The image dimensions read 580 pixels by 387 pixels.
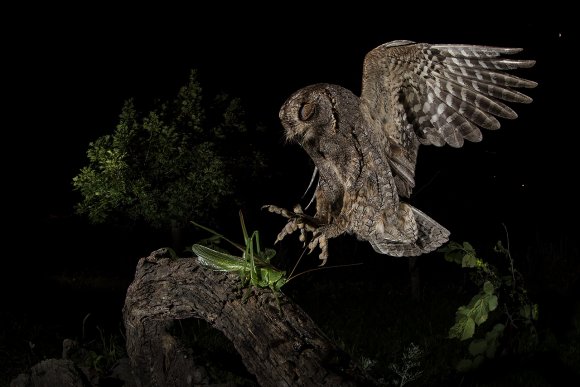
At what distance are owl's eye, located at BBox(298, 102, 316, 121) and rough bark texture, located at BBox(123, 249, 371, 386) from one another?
717mm

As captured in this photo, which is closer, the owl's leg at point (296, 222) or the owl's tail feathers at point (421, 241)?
the owl's leg at point (296, 222)

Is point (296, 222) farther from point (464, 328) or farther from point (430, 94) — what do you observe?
point (464, 328)

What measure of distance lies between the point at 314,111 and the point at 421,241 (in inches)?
27.6

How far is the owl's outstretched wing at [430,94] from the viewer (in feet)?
9.09

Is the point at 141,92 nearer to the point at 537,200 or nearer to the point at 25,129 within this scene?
the point at 25,129

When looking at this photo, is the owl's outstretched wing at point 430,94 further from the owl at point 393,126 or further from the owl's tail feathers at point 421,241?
the owl's tail feathers at point 421,241

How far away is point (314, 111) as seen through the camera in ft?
8.71

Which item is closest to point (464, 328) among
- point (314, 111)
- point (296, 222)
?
point (296, 222)

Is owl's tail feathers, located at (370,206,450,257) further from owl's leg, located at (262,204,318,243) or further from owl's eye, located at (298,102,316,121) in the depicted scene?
owl's eye, located at (298,102,316,121)

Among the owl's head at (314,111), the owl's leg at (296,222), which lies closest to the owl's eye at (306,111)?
the owl's head at (314,111)

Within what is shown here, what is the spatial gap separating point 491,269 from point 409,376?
3.19 feet

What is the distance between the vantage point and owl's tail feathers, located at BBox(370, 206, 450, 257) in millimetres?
2846

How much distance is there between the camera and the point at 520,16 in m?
6.59

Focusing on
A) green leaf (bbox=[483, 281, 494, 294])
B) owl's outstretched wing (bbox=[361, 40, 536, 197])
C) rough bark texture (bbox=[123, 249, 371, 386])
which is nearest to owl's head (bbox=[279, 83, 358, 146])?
owl's outstretched wing (bbox=[361, 40, 536, 197])
